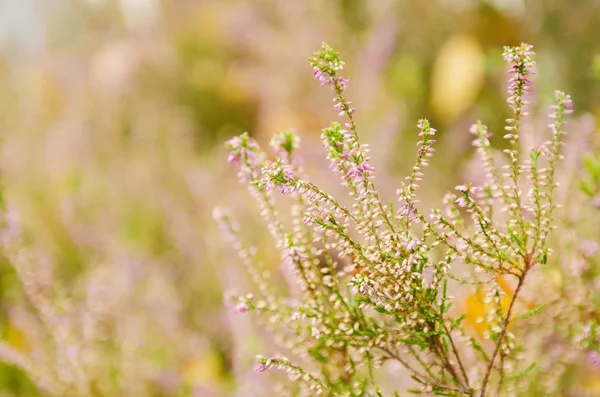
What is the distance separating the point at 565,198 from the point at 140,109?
90.7 inches

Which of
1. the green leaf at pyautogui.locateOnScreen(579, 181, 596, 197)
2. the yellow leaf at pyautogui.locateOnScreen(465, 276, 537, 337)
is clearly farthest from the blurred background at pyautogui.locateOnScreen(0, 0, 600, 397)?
the yellow leaf at pyautogui.locateOnScreen(465, 276, 537, 337)

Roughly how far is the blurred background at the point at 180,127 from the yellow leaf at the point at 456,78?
0.03 feet

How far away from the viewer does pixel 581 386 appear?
1.12 m

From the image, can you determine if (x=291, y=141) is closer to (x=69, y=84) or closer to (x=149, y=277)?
(x=149, y=277)

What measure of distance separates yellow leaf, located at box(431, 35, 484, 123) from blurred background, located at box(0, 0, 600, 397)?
0.01m

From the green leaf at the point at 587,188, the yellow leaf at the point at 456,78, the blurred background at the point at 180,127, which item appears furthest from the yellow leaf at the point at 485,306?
the yellow leaf at the point at 456,78

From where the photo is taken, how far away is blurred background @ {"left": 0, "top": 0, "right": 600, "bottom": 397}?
5.20 ft

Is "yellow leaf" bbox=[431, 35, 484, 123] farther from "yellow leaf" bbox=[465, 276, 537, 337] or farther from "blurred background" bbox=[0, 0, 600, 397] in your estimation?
"yellow leaf" bbox=[465, 276, 537, 337]

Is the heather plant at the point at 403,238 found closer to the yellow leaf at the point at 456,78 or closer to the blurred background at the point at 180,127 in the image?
the blurred background at the point at 180,127

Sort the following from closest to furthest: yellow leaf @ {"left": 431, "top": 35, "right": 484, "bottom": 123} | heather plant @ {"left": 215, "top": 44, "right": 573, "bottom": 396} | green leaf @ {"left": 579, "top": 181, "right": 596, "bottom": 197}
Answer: heather plant @ {"left": 215, "top": 44, "right": 573, "bottom": 396}, green leaf @ {"left": 579, "top": 181, "right": 596, "bottom": 197}, yellow leaf @ {"left": 431, "top": 35, "right": 484, "bottom": 123}

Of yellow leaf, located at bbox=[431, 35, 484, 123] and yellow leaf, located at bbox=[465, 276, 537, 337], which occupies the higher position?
yellow leaf, located at bbox=[431, 35, 484, 123]

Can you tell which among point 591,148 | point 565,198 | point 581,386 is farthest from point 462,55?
point 581,386

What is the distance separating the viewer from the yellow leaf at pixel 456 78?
254cm

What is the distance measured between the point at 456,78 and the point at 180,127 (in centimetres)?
137
